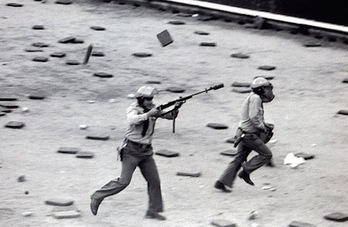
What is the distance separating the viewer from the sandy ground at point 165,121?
543 inches

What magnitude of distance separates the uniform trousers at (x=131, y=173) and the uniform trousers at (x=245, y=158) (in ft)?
4.54

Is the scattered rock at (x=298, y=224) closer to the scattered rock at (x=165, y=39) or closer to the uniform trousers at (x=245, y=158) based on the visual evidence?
the uniform trousers at (x=245, y=158)

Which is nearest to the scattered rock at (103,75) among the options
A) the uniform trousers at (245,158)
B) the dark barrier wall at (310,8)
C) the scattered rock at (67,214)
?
the dark barrier wall at (310,8)

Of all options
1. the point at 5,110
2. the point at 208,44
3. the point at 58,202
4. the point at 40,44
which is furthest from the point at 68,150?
the point at 208,44

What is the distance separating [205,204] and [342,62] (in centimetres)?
782

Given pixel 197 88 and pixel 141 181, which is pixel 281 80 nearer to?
pixel 197 88

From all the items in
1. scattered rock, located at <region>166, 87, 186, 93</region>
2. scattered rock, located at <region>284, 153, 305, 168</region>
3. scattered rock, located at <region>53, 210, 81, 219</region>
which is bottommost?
scattered rock, located at <region>166, 87, 186, 93</region>

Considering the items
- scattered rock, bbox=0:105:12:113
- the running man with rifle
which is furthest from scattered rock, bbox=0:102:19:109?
the running man with rifle

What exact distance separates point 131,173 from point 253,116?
1.92 m

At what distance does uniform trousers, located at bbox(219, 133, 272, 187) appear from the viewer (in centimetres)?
1431

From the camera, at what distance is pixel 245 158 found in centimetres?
1449

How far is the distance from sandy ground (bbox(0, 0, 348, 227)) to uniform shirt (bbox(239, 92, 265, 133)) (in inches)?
33.8

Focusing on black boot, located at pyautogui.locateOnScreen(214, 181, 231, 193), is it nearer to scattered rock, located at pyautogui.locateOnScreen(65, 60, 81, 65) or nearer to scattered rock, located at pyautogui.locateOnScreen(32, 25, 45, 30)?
scattered rock, located at pyautogui.locateOnScreen(65, 60, 81, 65)

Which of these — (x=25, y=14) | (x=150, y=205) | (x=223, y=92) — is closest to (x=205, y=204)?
(x=150, y=205)
